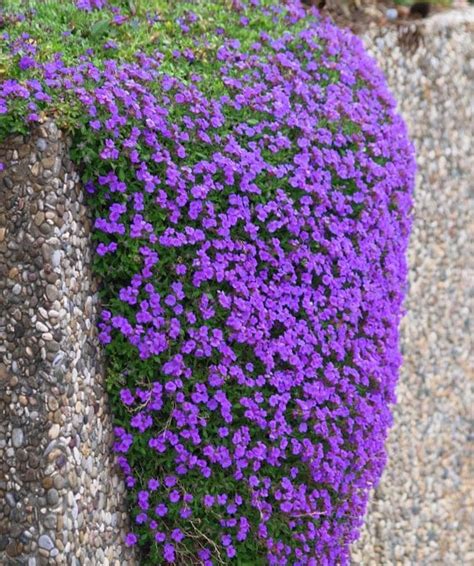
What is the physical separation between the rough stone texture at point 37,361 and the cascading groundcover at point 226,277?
14 cm

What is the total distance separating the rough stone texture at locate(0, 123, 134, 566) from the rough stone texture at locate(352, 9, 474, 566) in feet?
7.88

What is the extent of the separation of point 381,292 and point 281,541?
1013mm

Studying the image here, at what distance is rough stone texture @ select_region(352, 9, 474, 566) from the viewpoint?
5.45 metres

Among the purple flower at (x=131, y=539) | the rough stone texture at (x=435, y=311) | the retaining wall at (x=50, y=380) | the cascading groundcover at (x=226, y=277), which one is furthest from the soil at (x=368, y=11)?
the purple flower at (x=131, y=539)

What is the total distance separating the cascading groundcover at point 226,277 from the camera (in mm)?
3361

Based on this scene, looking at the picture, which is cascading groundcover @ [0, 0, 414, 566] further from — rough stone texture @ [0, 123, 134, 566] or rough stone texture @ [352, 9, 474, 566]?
rough stone texture @ [352, 9, 474, 566]

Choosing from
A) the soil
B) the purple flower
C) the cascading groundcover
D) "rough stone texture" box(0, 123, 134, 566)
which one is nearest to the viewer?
"rough stone texture" box(0, 123, 134, 566)

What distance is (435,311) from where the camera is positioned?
229 inches

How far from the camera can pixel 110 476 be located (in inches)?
A: 135

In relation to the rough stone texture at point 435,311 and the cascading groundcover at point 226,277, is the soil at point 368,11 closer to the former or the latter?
the rough stone texture at point 435,311

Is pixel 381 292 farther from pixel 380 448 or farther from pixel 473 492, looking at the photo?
pixel 473 492

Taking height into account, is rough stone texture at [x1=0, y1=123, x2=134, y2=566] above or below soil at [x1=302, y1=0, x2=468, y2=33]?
below

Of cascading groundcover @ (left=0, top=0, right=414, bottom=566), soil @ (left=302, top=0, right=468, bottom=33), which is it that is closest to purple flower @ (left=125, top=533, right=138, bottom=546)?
cascading groundcover @ (left=0, top=0, right=414, bottom=566)

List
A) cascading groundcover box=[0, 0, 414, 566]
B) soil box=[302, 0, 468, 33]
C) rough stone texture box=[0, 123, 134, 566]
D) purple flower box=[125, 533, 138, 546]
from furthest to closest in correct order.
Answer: soil box=[302, 0, 468, 33] < purple flower box=[125, 533, 138, 546] < cascading groundcover box=[0, 0, 414, 566] < rough stone texture box=[0, 123, 134, 566]
